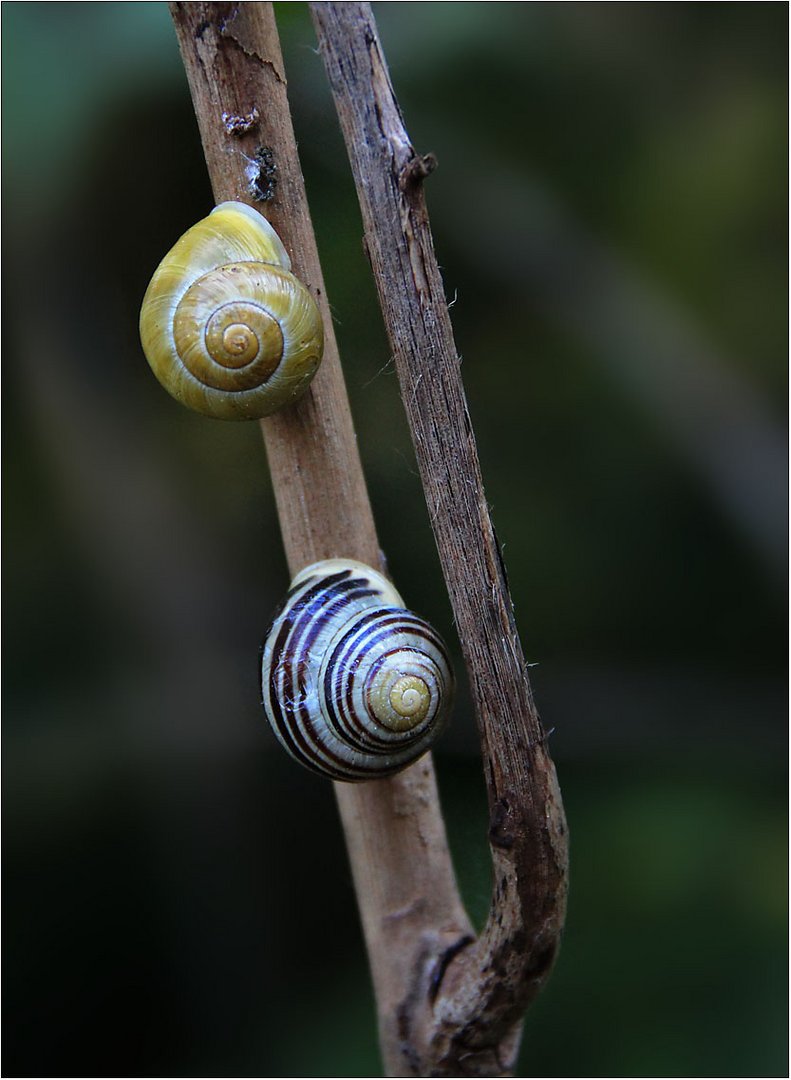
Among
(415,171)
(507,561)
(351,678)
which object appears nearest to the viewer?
(415,171)

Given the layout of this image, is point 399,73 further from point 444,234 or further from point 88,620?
point 88,620

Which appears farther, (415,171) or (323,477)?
(323,477)

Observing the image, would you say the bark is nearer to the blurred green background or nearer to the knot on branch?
the knot on branch

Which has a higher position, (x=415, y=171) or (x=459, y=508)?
(x=415, y=171)

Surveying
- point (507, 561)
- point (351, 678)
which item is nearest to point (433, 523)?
point (351, 678)

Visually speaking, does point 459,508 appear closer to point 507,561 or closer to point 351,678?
point 351,678

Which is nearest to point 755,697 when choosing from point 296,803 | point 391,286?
point 296,803
